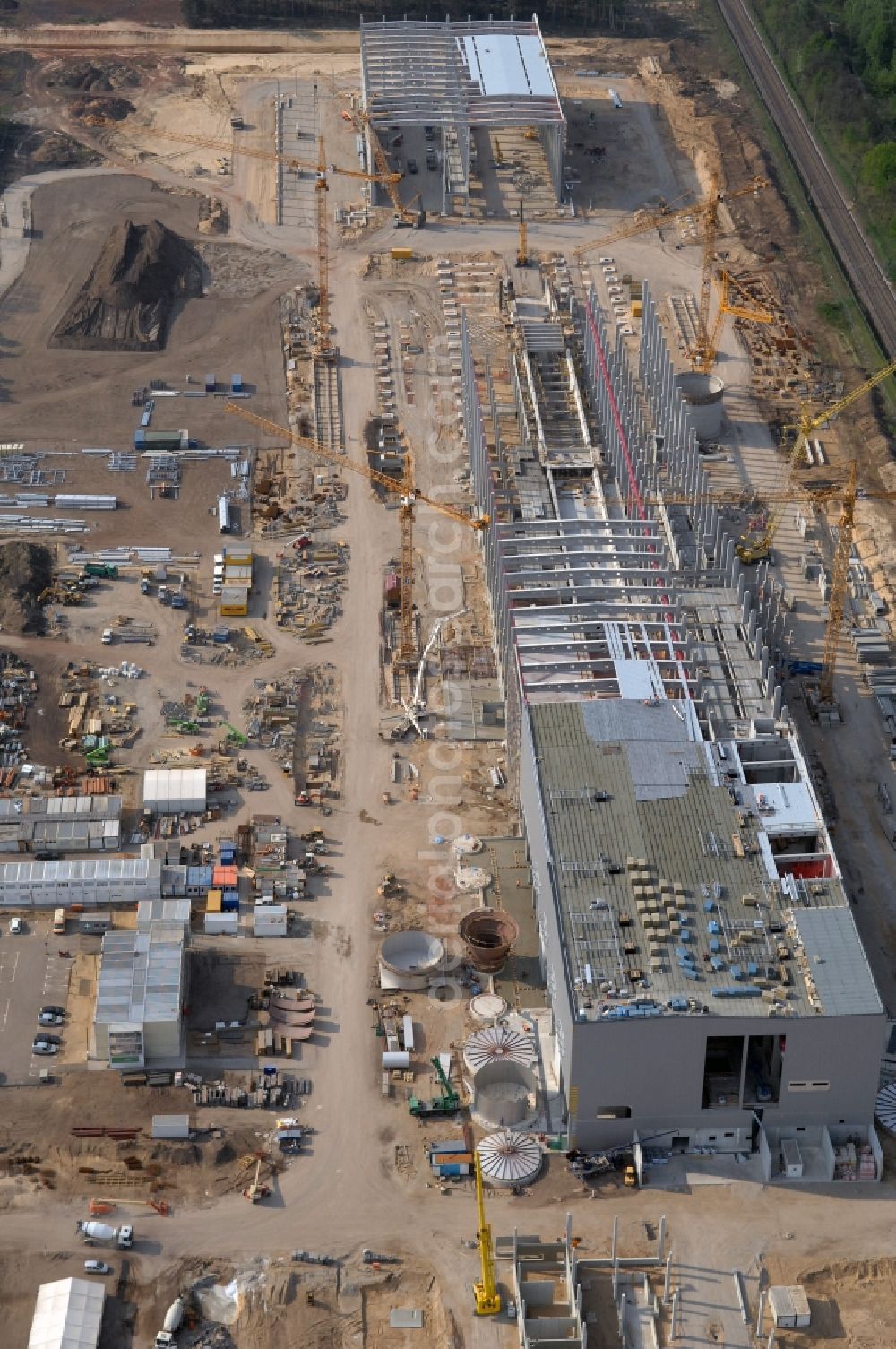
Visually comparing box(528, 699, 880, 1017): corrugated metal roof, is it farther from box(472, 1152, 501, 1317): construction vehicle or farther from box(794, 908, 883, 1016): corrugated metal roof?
box(472, 1152, 501, 1317): construction vehicle

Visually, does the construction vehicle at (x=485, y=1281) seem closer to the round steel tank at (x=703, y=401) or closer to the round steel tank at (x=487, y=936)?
the round steel tank at (x=487, y=936)

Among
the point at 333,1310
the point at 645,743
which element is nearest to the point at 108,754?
the point at 645,743

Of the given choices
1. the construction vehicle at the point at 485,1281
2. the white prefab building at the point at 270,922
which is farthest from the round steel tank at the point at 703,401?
the construction vehicle at the point at 485,1281

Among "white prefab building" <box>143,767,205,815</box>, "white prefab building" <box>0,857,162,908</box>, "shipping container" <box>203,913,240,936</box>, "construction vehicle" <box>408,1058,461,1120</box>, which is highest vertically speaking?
"white prefab building" <box>143,767,205,815</box>

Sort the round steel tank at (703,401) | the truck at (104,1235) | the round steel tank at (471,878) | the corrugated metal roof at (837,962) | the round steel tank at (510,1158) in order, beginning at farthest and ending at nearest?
1. the round steel tank at (703,401)
2. the round steel tank at (471,878)
3. the round steel tank at (510,1158)
4. the corrugated metal roof at (837,962)
5. the truck at (104,1235)

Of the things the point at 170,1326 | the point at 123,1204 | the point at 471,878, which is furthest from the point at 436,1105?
the point at 170,1326

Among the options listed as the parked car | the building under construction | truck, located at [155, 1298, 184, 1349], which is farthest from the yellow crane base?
the parked car
